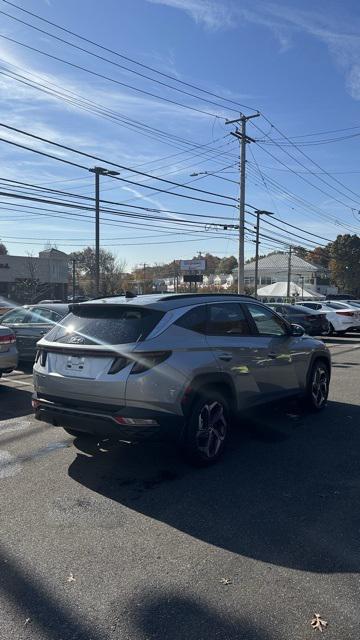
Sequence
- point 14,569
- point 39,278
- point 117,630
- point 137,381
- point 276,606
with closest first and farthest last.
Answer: point 117,630 → point 276,606 → point 14,569 → point 137,381 → point 39,278

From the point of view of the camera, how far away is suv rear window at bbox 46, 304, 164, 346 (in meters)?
4.83

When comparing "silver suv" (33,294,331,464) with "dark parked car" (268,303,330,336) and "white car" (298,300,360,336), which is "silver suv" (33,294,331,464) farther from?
"white car" (298,300,360,336)

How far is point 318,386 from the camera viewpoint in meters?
7.57

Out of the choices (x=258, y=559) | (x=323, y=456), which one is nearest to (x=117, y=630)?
(x=258, y=559)

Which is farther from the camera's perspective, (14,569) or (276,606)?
(14,569)

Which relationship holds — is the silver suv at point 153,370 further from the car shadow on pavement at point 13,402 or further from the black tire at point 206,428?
the car shadow on pavement at point 13,402

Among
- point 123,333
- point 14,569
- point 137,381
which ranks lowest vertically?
point 14,569

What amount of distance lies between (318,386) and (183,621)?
5.22 metres

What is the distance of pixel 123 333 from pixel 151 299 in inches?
24.1

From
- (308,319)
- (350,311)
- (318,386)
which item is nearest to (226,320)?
(318,386)

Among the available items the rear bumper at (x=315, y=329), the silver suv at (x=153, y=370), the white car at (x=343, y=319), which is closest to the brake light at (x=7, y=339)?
the silver suv at (x=153, y=370)

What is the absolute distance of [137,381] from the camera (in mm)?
4582

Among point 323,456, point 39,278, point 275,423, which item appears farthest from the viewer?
point 39,278

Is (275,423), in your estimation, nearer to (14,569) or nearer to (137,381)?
(137,381)
